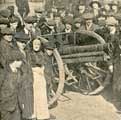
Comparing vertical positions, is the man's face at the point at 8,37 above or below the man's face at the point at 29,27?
above

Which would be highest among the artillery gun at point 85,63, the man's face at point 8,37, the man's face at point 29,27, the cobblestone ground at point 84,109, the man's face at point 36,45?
the man's face at point 8,37

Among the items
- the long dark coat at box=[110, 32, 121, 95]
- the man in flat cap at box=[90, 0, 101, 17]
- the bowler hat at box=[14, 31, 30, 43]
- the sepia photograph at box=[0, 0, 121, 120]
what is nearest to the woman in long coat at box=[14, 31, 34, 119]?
the sepia photograph at box=[0, 0, 121, 120]

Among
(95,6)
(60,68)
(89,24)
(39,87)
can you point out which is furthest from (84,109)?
(95,6)

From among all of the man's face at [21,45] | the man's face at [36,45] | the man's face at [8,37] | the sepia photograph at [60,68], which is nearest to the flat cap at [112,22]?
the sepia photograph at [60,68]

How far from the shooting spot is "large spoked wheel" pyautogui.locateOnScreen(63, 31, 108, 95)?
1300 centimetres

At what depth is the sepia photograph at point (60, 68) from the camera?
931 cm

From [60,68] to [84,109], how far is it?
1.15m

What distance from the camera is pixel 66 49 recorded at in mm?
12594

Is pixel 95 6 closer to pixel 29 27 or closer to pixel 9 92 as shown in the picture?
pixel 29 27

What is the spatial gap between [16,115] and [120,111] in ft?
10.2

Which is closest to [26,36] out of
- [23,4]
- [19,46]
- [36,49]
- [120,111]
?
[19,46]

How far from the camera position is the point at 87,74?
13305 mm

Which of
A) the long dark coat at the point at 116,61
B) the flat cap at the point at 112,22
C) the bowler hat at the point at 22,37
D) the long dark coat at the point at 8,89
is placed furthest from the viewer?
the flat cap at the point at 112,22

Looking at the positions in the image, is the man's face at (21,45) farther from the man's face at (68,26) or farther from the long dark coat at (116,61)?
the man's face at (68,26)
